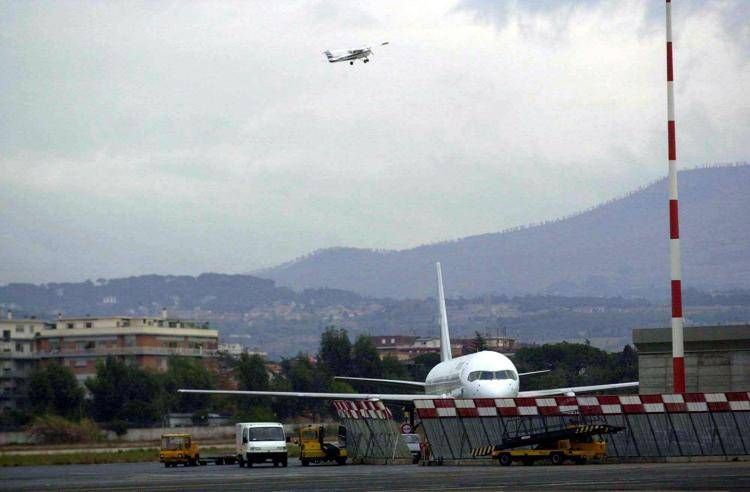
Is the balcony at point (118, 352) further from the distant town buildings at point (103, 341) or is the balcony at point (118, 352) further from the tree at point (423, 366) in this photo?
the tree at point (423, 366)

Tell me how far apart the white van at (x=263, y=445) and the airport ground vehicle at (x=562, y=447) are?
46.9 ft

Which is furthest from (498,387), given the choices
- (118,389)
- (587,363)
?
(587,363)

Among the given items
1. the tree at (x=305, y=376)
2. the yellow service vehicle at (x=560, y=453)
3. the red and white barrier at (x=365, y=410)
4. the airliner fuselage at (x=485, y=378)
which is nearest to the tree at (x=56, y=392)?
the tree at (x=305, y=376)

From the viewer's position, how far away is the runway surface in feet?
135

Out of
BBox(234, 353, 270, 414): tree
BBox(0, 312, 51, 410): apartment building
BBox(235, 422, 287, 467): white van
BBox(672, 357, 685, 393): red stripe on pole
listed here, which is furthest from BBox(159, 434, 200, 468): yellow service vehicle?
BBox(234, 353, 270, 414): tree

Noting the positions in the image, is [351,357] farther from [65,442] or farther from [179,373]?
[65,442]

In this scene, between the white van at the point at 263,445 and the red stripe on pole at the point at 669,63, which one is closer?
the red stripe on pole at the point at 669,63

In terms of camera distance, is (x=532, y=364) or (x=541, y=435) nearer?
(x=541, y=435)

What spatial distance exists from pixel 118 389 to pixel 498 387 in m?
67.1

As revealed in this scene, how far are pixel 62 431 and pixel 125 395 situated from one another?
91.9 ft

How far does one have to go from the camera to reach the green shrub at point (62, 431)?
9462cm

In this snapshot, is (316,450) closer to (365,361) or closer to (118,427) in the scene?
(118,427)

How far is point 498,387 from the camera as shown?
71250mm

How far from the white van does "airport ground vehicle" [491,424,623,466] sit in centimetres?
1429
